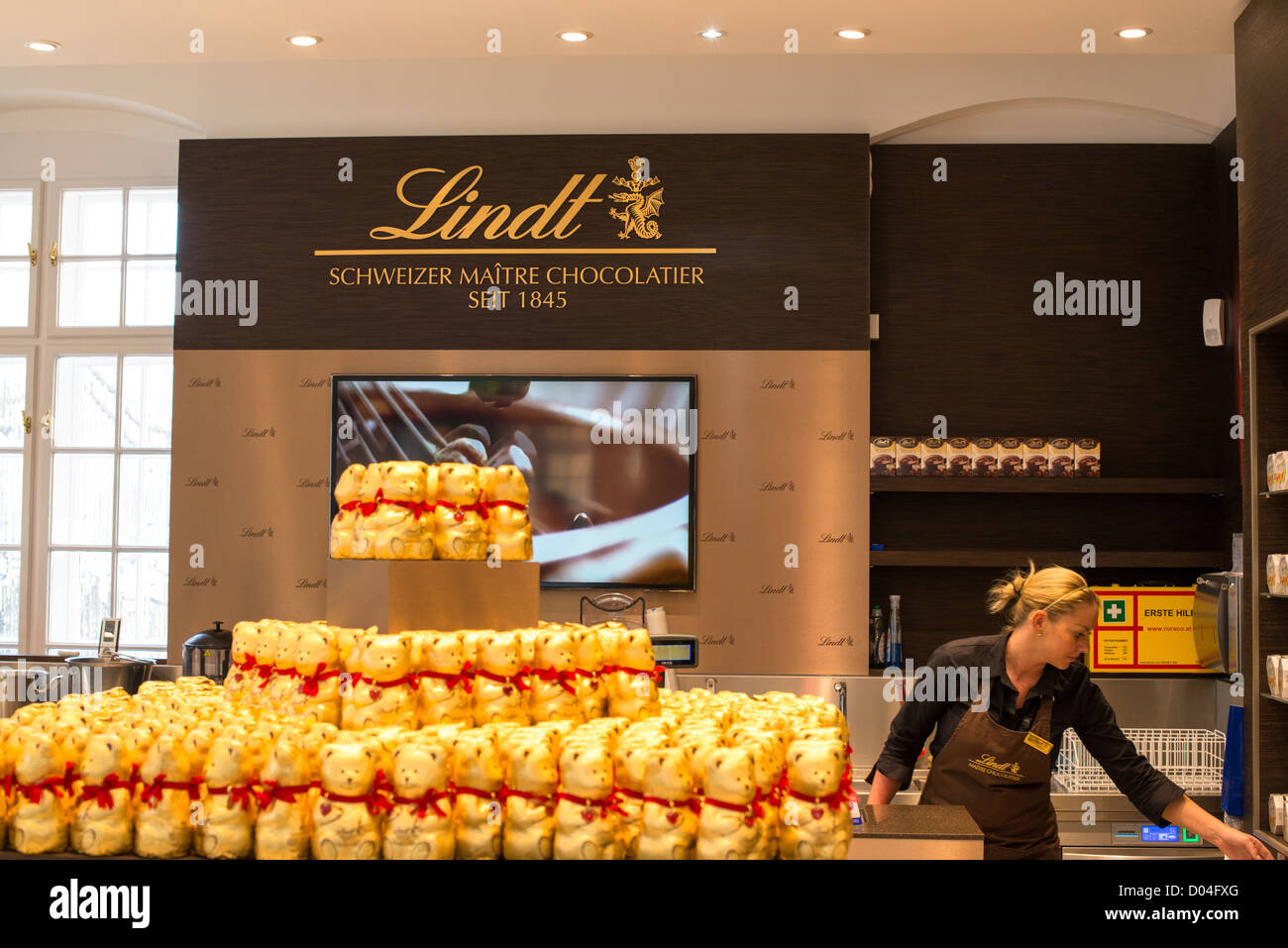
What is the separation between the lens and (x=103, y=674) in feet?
11.9

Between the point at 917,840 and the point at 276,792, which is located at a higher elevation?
the point at 276,792

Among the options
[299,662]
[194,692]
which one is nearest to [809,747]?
[299,662]

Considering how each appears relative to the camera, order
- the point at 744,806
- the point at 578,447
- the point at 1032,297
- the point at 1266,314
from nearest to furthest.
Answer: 1. the point at 744,806
2. the point at 1266,314
3. the point at 578,447
4. the point at 1032,297

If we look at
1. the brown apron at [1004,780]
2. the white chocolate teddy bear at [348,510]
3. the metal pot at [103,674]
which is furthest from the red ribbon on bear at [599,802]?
the metal pot at [103,674]

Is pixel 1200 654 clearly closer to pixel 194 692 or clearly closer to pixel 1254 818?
pixel 1254 818

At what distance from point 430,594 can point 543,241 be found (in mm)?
3080

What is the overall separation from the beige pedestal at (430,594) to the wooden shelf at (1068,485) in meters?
2.89

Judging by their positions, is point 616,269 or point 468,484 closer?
point 468,484

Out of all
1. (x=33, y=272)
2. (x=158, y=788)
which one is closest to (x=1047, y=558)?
(x=158, y=788)

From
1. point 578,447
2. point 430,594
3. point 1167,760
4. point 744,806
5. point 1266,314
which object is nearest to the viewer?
point 744,806

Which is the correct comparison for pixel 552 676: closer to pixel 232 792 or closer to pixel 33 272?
pixel 232 792
